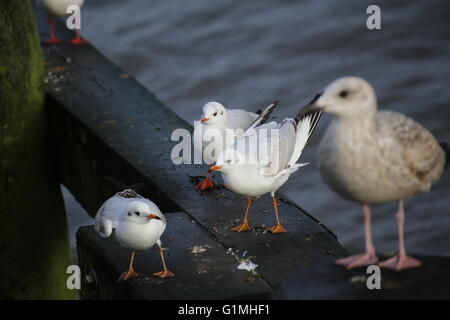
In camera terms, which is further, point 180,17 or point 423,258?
point 180,17

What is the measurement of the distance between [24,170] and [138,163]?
0.91m

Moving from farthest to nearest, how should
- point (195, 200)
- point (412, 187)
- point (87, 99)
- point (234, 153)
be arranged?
1. point (87, 99)
2. point (195, 200)
3. point (234, 153)
4. point (412, 187)

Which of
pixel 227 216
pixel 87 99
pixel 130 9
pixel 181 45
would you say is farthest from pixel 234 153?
pixel 130 9

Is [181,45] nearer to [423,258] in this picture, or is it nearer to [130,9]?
[130,9]

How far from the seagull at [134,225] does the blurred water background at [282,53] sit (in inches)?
194

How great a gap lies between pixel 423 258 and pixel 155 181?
6.38 feet

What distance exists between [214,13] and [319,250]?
7885 millimetres

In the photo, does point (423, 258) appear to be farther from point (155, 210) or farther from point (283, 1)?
point (283, 1)

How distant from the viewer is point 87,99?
6594mm

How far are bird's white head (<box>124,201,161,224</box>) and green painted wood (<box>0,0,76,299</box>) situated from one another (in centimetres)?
179

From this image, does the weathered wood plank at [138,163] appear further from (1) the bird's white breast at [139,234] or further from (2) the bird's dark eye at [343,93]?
(2) the bird's dark eye at [343,93]
